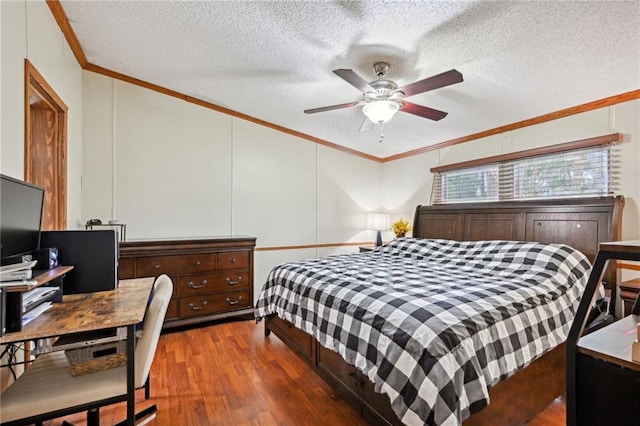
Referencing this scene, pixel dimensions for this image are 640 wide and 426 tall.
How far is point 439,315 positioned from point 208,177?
Result: 3326 mm

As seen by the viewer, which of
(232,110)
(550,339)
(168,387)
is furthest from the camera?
(232,110)

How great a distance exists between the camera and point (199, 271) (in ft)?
11.2

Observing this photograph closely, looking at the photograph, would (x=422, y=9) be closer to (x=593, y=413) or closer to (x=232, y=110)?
(x=593, y=413)

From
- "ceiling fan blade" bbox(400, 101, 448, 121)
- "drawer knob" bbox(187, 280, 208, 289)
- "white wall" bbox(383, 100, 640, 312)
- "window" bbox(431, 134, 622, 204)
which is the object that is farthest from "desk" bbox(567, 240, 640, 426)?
"drawer knob" bbox(187, 280, 208, 289)

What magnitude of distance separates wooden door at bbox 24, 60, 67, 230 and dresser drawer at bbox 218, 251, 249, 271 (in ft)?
4.86

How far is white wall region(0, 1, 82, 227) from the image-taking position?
160cm

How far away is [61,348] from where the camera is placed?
1.34 meters

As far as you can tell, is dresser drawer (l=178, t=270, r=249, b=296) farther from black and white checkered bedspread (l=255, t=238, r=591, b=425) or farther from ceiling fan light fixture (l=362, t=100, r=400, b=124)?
ceiling fan light fixture (l=362, t=100, r=400, b=124)

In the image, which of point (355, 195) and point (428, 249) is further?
point (355, 195)

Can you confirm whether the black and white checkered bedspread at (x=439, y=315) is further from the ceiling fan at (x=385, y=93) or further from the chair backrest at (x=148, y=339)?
the ceiling fan at (x=385, y=93)

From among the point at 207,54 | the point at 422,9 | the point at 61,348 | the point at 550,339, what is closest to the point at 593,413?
the point at 550,339

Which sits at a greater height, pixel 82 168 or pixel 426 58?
pixel 426 58

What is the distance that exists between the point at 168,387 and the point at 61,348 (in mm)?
1137

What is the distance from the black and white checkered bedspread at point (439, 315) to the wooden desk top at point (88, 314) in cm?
111
